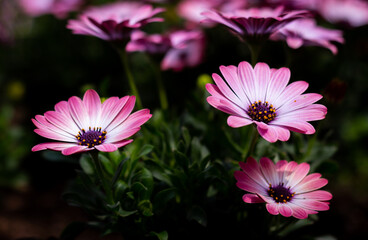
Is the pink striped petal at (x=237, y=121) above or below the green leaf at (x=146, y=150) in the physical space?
above

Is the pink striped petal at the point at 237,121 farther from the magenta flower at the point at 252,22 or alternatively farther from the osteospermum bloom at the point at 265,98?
the magenta flower at the point at 252,22

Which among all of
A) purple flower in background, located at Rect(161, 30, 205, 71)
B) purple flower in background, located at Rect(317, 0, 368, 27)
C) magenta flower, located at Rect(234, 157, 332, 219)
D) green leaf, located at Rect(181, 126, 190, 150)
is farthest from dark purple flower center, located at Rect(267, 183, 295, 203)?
purple flower in background, located at Rect(317, 0, 368, 27)

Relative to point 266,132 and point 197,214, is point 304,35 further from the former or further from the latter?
point 197,214

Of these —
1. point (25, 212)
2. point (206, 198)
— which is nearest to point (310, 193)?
point (206, 198)

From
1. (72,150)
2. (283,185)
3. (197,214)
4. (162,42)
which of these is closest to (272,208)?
(283,185)

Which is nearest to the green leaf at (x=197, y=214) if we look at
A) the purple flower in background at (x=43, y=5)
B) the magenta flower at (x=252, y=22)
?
the magenta flower at (x=252, y=22)
